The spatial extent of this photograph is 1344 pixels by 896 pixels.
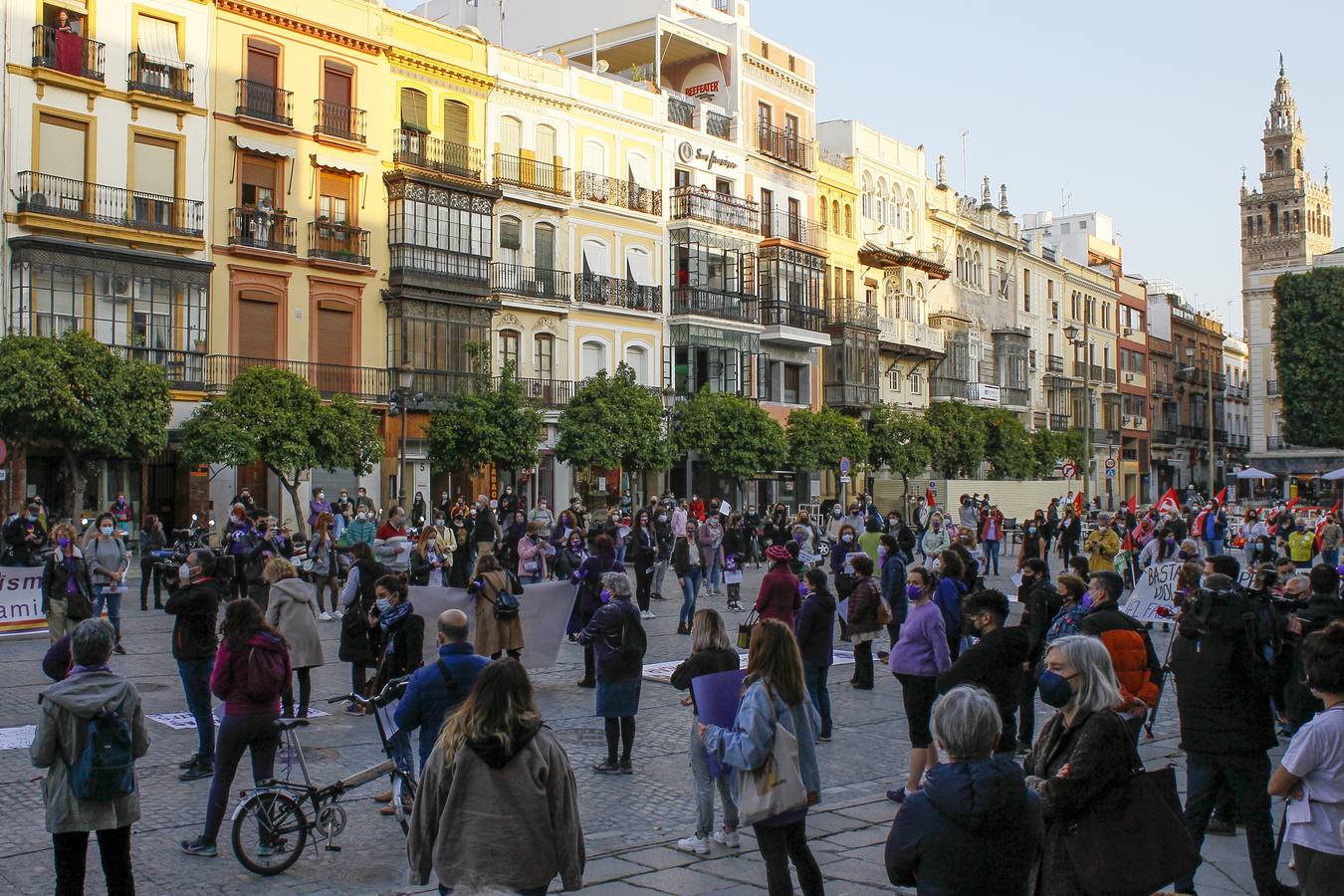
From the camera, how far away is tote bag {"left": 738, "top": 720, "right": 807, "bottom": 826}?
6.30 m

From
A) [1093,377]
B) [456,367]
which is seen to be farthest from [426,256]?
[1093,377]

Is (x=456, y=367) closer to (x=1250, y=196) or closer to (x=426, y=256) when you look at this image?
(x=426, y=256)

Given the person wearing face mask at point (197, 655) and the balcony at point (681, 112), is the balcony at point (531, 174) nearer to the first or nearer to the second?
the balcony at point (681, 112)

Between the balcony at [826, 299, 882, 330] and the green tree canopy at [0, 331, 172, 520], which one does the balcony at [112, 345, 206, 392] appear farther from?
the balcony at [826, 299, 882, 330]

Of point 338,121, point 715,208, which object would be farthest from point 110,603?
point 715,208

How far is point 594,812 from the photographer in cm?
916

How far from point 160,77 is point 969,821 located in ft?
109

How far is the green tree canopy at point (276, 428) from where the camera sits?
2966 cm

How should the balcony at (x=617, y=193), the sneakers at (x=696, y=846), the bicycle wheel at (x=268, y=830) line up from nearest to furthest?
1. the bicycle wheel at (x=268, y=830)
2. the sneakers at (x=696, y=846)
3. the balcony at (x=617, y=193)

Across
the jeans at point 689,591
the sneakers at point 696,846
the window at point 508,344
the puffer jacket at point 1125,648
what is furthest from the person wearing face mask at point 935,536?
the window at point 508,344

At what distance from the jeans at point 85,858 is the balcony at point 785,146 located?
153 ft

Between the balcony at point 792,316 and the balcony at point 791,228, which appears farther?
the balcony at point 791,228

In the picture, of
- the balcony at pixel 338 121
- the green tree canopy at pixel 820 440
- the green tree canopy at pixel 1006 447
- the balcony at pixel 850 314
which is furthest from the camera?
the green tree canopy at pixel 1006 447

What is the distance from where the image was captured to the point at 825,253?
53.2 meters
